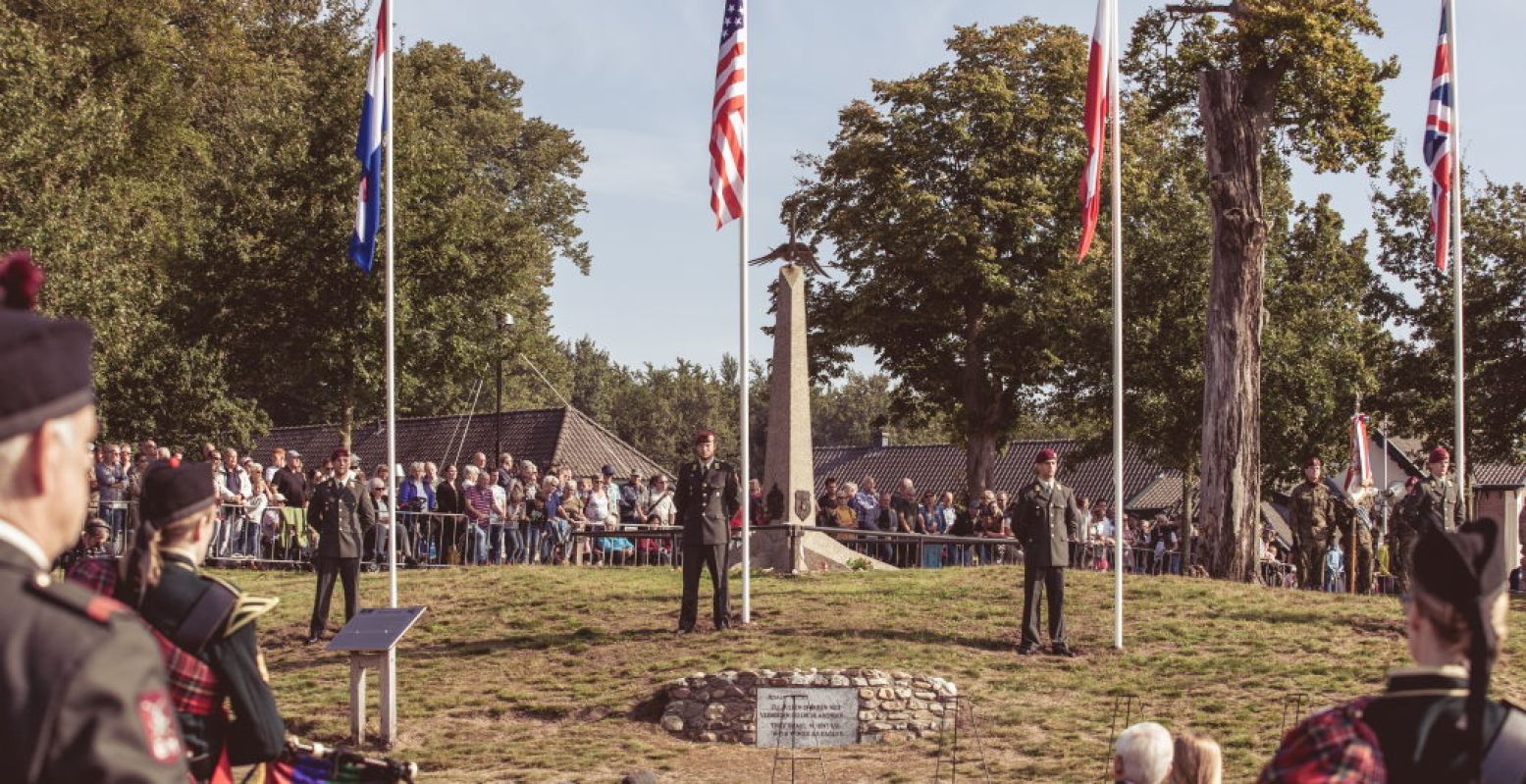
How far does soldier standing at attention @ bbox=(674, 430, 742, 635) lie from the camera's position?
64.7 feet

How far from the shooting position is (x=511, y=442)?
56531mm

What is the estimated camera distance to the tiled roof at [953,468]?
211ft

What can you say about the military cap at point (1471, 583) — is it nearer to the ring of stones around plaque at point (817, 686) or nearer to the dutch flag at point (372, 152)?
the ring of stones around plaque at point (817, 686)

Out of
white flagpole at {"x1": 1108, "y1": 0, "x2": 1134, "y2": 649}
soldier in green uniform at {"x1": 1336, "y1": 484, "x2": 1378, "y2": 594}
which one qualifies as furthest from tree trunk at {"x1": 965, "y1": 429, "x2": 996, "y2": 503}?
white flagpole at {"x1": 1108, "y1": 0, "x2": 1134, "y2": 649}

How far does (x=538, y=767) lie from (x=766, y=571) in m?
9.25

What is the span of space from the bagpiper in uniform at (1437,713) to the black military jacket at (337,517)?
689 inches

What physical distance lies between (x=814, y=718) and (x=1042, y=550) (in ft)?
12.6

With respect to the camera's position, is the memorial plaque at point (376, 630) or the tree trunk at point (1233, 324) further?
the tree trunk at point (1233, 324)

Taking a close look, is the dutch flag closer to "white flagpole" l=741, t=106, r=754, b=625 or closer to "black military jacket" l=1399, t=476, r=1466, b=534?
A: "white flagpole" l=741, t=106, r=754, b=625

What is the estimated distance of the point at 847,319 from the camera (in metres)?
49.3

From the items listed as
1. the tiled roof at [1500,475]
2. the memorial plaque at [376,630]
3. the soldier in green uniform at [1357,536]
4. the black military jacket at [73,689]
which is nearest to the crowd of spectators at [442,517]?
the soldier in green uniform at [1357,536]

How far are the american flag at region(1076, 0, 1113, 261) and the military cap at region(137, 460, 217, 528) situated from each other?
14.4 metres

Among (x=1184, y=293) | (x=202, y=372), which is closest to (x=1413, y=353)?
(x=1184, y=293)

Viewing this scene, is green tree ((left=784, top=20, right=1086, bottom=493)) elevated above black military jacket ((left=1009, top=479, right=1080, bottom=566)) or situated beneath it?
elevated above
